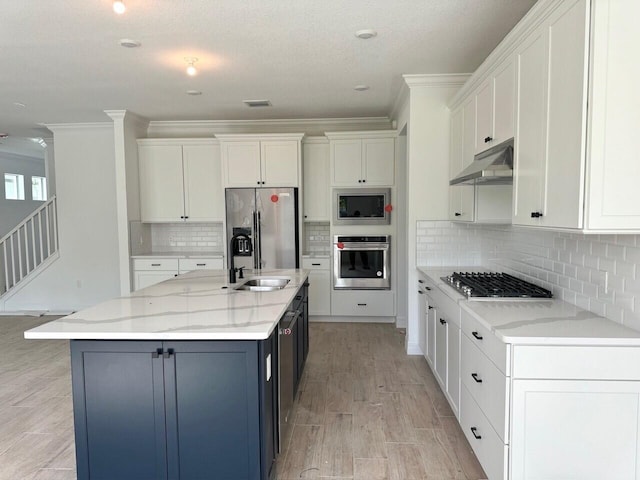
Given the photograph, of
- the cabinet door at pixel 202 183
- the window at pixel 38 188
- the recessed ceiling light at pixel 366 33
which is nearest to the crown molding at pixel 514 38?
the recessed ceiling light at pixel 366 33

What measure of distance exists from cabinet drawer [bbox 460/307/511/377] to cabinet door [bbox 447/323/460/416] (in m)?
0.21

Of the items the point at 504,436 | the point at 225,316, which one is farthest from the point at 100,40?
the point at 504,436

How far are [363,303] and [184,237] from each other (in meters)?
2.70

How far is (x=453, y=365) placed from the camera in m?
2.75

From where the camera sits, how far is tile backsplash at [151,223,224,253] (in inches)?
237

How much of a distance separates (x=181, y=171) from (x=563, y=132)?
477 cm

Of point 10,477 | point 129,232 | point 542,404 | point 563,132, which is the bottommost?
point 10,477

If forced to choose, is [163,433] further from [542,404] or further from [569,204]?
[569,204]

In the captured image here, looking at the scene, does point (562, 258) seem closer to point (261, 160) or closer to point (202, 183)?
point (261, 160)

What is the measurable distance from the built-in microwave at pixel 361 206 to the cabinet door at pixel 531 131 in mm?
2860

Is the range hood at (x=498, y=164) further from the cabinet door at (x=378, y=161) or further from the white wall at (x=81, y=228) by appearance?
the white wall at (x=81, y=228)

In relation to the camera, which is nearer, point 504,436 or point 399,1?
point 504,436

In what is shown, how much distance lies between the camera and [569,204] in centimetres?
181

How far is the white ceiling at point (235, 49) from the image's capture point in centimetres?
266
